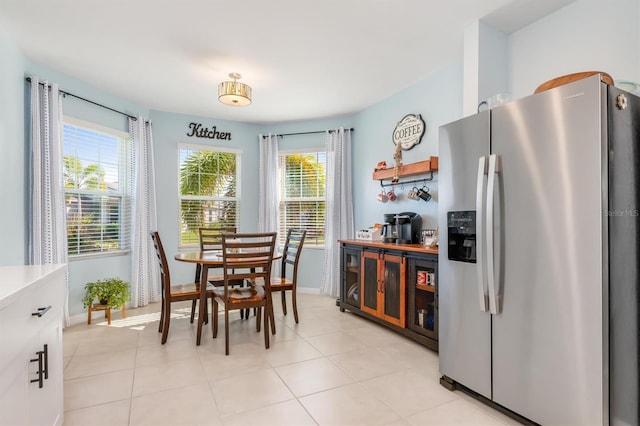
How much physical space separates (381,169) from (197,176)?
110 inches

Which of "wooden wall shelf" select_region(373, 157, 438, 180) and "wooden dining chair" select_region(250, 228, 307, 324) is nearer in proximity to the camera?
"wooden wall shelf" select_region(373, 157, 438, 180)

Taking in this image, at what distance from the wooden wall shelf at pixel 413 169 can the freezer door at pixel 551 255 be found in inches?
53.7

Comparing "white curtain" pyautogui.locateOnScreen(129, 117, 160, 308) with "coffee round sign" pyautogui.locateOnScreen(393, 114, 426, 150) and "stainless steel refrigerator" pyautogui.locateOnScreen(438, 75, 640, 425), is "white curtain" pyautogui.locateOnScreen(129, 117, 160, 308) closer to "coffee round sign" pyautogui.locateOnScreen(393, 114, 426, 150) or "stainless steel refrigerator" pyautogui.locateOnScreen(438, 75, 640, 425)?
"coffee round sign" pyautogui.locateOnScreen(393, 114, 426, 150)

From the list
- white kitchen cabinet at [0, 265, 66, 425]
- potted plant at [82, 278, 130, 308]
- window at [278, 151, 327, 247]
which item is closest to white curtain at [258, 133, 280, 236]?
window at [278, 151, 327, 247]

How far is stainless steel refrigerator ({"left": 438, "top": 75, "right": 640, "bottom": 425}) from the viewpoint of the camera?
1.54 meters

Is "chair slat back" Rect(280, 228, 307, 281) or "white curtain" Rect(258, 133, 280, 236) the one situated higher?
"white curtain" Rect(258, 133, 280, 236)

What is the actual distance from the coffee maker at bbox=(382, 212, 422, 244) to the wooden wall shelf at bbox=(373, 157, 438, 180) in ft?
1.44

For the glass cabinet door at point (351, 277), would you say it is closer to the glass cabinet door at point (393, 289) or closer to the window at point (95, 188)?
the glass cabinet door at point (393, 289)

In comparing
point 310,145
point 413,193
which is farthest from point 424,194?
point 310,145

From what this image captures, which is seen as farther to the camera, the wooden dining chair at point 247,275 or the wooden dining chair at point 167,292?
the wooden dining chair at point 167,292

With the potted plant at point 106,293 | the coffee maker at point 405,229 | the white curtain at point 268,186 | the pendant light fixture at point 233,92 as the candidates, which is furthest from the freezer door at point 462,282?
the potted plant at point 106,293

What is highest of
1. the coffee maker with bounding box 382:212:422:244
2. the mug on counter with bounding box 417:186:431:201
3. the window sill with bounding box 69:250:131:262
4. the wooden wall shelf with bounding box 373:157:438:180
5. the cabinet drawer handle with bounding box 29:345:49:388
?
the wooden wall shelf with bounding box 373:157:438:180

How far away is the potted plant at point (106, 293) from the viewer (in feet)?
12.1

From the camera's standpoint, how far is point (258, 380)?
2383 mm
